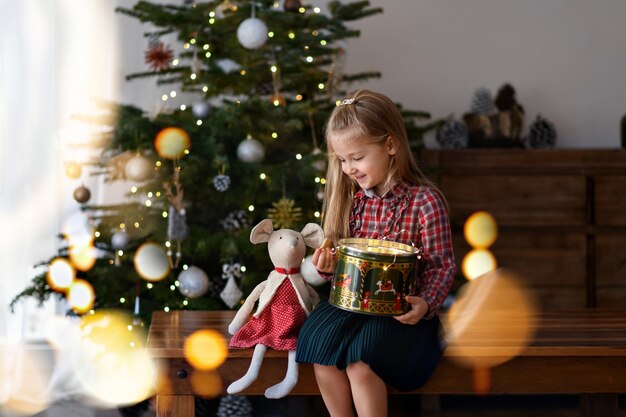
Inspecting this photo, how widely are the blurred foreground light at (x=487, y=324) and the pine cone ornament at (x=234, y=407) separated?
866 millimetres

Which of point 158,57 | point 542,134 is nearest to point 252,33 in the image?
point 158,57

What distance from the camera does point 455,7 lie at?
390cm

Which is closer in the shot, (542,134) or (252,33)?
(252,33)

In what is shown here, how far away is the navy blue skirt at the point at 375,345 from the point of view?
6.29ft

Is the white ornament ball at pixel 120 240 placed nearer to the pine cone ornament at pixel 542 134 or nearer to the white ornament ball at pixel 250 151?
the white ornament ball at pixel 250 151

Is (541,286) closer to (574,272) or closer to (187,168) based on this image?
(574,272)

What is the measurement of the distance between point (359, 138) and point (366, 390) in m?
0.57

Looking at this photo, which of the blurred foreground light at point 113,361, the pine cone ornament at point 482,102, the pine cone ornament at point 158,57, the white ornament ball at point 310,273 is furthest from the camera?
the pine cone ornament at point 482,102

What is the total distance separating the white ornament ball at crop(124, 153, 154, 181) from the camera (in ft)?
9.47

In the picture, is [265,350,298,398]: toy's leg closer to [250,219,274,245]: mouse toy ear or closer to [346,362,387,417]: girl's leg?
[346,362,387,417]: girl's leg

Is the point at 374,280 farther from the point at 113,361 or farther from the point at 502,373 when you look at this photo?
the point at 113,361

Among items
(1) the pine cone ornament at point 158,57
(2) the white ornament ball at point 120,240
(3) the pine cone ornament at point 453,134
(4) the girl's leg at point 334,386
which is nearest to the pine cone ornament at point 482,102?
(3) the pine cone ornament at point 453,134

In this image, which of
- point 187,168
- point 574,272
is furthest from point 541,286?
point 187,168

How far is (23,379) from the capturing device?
330 cm
